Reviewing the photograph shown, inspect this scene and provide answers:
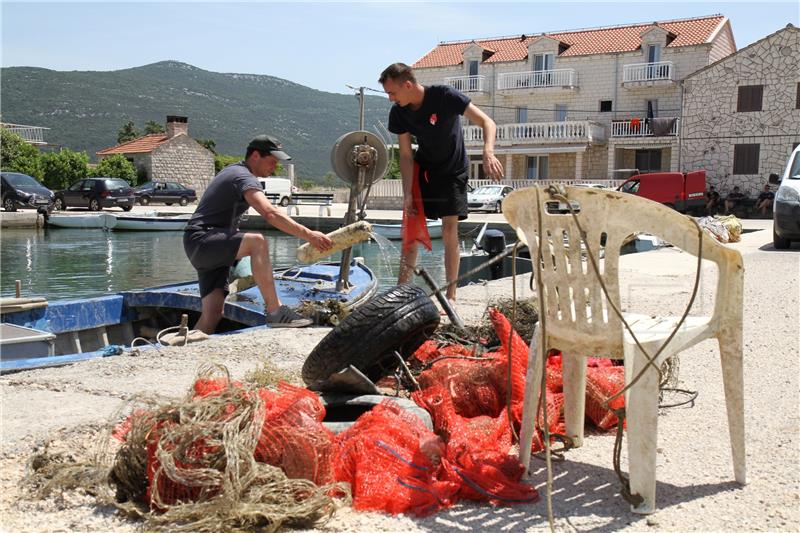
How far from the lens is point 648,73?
49000 millimetres

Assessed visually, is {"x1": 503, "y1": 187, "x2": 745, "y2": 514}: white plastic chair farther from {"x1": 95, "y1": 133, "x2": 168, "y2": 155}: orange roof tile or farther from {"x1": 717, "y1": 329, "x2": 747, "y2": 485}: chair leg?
{"x1": 95, "y1": 133, "x2": 168, "y2": 155}: orange roof tile

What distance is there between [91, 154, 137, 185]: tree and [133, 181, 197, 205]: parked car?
38.7 feet

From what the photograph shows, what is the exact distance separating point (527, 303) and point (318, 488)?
3055mm

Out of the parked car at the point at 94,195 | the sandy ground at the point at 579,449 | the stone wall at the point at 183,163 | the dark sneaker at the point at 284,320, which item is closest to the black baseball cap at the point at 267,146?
the dark sneaker at the point at 284,320

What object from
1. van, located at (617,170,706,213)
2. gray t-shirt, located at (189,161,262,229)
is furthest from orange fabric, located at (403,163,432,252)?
van, located at (617,170,706,213)

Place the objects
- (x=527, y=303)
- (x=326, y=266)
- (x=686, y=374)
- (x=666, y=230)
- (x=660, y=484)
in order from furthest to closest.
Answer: (x=326, y=266) < (x=527, y=303) < (x=686, y=374) < (x=660, y=484) < (x=666, y=230)

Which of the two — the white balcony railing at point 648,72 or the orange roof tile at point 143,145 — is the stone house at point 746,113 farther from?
the orange roof tile at point 143,145

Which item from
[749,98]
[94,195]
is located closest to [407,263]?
[94,195]

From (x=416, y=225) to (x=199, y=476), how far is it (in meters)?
4.42

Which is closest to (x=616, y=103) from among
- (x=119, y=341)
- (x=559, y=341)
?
(x=119, y=341)

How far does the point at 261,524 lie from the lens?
2797 millimetres

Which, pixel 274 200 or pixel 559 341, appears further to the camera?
pixel 274 200

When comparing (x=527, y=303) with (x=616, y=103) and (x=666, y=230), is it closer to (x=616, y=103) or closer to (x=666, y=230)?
(x=666, y=230)

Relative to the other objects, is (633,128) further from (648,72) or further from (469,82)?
(469,82)
